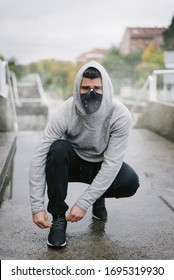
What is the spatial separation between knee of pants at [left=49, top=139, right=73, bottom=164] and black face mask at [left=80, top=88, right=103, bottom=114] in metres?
0.24

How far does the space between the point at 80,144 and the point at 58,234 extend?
0.52 metres

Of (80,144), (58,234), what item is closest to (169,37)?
(80,144)

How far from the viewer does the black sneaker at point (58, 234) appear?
2324 millimetres

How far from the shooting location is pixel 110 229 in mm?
2668

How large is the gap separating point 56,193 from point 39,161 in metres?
0.20

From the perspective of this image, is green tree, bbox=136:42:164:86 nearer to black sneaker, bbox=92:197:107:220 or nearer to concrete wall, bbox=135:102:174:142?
concrete wall, bbox=135:102:174:142

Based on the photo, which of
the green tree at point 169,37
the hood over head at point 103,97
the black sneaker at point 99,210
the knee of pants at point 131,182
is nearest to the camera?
the hood over head at point 103,97

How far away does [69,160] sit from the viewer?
2.43 metres

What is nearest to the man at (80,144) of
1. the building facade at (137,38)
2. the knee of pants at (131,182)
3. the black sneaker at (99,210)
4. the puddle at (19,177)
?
the knee of pants at (131,182)

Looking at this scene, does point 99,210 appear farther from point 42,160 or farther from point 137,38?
point 137,38

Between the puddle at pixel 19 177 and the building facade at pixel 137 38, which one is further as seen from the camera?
the building facade at pixel 137 38

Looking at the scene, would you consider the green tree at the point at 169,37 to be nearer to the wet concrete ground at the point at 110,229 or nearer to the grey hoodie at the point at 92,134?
the wet concrete ground at the point at 110,229
